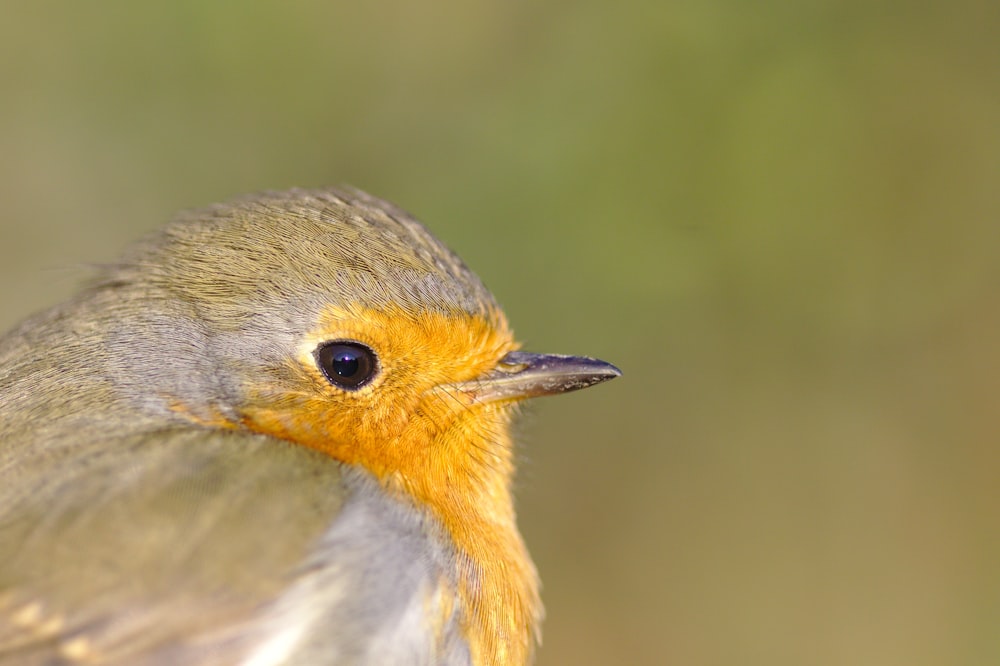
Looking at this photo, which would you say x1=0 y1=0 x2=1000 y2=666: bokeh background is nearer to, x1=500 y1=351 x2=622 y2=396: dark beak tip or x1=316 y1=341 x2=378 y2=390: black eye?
x1=500 y1=351 x2=622 y2=396: dark beak tip

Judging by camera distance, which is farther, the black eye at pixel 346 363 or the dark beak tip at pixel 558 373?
the dark beak tip at pixel 558 373

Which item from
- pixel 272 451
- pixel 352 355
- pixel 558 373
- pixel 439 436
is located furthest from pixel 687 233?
pixel 272 451

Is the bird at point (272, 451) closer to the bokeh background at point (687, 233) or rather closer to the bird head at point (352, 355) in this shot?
the bird head at point (352, 355)

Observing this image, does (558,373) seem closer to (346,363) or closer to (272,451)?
(346,363)

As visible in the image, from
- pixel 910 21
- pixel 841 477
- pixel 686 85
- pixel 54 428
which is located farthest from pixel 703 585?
pixel 54 428

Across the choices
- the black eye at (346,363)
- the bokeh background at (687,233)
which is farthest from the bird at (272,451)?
the bokeh background at (687,233)
